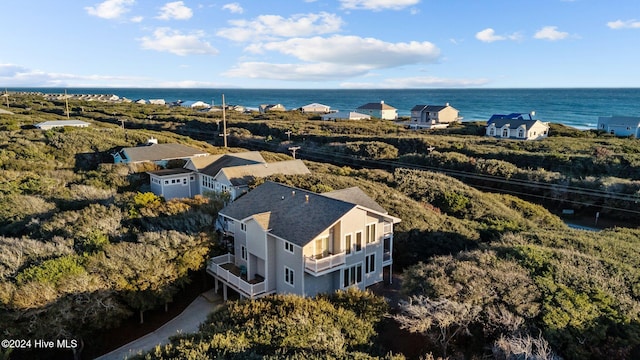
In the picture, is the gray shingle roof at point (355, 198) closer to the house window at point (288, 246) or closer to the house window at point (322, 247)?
the house window at point (322, 247)

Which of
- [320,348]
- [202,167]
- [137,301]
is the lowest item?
[137,301]

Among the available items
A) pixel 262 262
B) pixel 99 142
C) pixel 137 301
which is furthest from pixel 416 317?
pixel 99 142

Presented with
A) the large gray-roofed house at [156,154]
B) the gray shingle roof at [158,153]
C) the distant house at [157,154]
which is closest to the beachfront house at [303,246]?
the distant house at [157,154]

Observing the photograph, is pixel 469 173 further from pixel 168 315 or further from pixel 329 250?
pixel 168 315

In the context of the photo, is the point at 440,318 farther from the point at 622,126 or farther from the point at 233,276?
the point at 622,126

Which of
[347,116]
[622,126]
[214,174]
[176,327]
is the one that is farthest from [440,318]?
[347,116]

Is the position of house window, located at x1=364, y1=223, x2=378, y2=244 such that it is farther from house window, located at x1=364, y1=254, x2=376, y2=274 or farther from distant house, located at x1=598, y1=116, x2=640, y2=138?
distant house, located at x1=598, y1=116, x2=640, y2=138

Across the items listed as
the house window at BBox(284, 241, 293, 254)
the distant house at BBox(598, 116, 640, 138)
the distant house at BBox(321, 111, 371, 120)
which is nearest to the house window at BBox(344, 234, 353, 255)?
the house window at BBox(284, 241, 293, 254)
